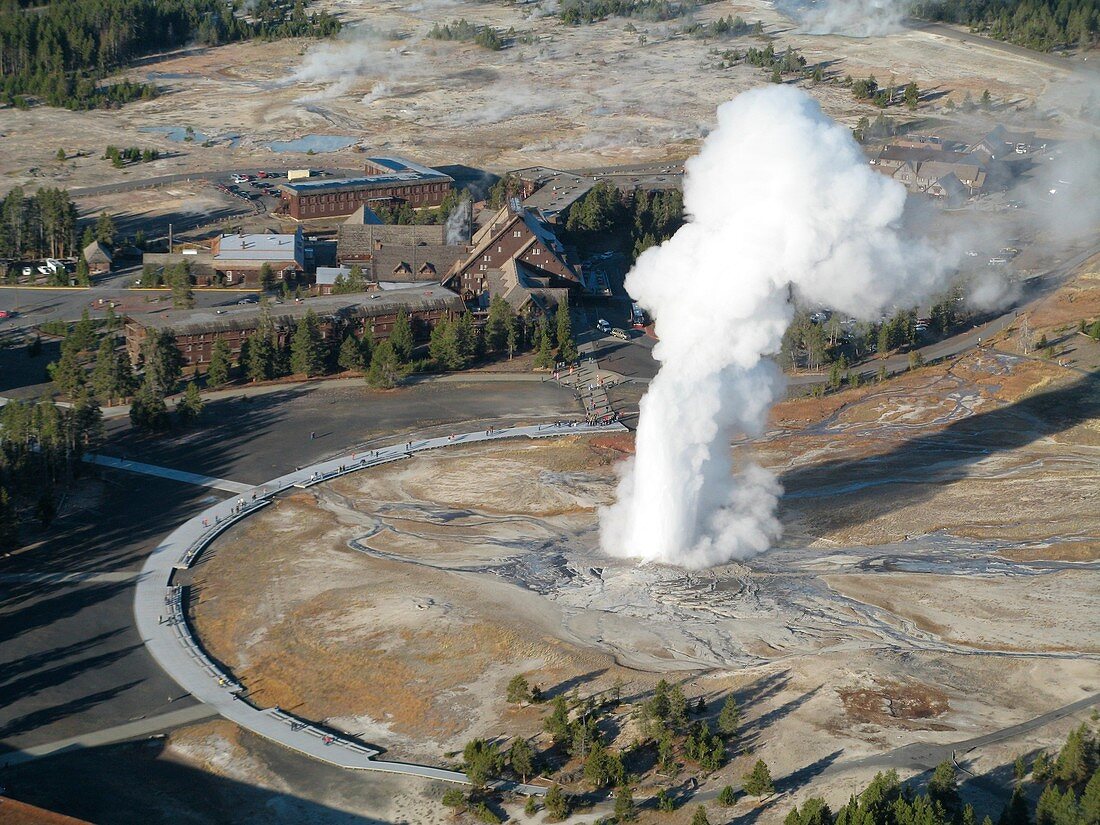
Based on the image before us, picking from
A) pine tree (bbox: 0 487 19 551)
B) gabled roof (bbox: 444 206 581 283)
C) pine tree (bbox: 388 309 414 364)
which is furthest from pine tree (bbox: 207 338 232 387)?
pine tree (bbox: 0 487 19 551)

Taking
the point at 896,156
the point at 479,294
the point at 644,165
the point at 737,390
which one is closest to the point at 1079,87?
the point at 896,156

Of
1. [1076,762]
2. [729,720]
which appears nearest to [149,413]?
[729,720]

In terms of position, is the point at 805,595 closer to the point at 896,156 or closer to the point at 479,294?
the point at 479,294

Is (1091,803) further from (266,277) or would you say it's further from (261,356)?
(266,277)

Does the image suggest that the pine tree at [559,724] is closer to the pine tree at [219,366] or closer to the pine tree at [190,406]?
the pine tree at [190,406]

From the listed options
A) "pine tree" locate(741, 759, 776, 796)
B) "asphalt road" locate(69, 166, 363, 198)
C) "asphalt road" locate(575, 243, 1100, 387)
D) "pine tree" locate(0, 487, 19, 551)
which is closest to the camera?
"pine tree" locate(741, 759, 776, 796)

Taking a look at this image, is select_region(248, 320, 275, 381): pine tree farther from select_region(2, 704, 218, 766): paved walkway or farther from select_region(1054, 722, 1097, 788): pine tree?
select_region(1054, 722, 1097, 788): pine tree

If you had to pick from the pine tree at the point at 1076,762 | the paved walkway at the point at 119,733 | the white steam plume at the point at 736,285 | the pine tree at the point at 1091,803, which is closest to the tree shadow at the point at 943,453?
the white steam plume at the point at 736,285
